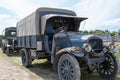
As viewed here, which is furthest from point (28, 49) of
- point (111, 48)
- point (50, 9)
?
point (111, 48)

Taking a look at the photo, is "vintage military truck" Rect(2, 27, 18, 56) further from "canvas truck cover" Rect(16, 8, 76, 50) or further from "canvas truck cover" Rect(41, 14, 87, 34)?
"canvas truck cover" Rect(41, 14, 87, 34)

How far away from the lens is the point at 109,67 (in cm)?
813

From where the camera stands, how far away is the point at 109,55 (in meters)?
7.99

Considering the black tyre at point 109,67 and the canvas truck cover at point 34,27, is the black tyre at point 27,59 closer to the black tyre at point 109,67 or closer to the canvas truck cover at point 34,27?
the canvas truck cover at point 34,27

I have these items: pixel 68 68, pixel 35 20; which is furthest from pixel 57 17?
pixel 68 68

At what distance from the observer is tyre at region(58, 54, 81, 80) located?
6503mm

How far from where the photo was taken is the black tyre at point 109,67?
787cm

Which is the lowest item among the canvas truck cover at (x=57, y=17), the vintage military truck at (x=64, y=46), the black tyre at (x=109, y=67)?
the black tyre at (x=109, y=67)

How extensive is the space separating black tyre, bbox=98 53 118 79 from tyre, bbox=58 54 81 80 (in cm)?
185

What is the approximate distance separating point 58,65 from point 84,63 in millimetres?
919

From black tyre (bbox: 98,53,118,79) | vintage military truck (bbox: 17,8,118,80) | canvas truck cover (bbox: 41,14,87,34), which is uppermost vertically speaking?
canvas truck cover (bbox: 41,14,87,34)

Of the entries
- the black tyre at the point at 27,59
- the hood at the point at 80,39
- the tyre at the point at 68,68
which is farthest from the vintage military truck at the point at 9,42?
the tyre at the point at 68,68

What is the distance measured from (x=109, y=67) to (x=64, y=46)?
1.90 metres

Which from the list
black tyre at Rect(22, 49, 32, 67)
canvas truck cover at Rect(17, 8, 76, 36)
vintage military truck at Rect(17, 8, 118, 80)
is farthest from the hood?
black tyre at Rect(22, 49, 32, 67)
